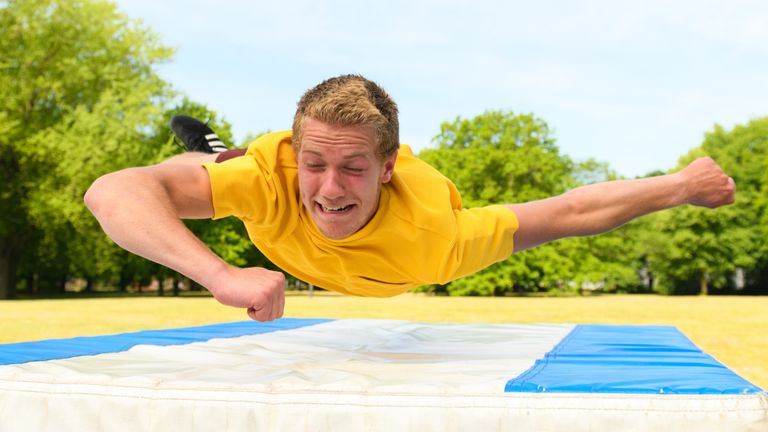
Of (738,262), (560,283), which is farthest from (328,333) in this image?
(738,262)

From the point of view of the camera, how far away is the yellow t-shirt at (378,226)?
2.49 meters

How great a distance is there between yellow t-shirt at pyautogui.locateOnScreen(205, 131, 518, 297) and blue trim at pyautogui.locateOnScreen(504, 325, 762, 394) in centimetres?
55

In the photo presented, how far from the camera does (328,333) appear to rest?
443cm

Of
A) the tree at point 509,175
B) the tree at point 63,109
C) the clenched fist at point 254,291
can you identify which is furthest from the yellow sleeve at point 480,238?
the tree at point 509,175

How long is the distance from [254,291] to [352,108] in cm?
77

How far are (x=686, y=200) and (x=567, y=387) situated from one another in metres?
1.70

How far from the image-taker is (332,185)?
227 cm

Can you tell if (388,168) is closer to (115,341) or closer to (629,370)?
(629,370)

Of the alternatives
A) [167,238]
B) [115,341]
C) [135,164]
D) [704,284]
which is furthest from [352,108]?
[704,284]

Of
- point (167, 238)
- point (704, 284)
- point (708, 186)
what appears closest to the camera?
point (167, 238)

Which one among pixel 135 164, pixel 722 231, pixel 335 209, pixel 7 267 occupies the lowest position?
pixel 7 267

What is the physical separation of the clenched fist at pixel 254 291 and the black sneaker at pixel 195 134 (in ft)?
6.97

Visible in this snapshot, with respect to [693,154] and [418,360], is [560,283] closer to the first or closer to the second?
[693,154]

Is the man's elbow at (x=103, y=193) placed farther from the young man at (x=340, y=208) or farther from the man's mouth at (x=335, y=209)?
the man's mouth at (x=335, y=209)
